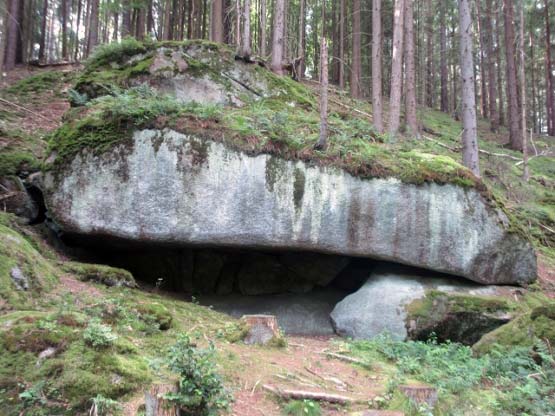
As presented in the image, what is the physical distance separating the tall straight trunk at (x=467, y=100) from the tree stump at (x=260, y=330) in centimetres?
854

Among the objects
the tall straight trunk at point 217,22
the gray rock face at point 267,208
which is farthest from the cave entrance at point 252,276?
the tall straight trunk at point 217,22

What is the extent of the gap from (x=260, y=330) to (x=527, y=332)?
417 centimetres

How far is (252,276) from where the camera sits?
1116 cm

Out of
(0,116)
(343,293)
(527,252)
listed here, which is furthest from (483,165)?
(0,116)

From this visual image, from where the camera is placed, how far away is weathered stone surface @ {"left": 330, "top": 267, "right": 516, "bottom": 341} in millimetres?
9195

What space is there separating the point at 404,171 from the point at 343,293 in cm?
359

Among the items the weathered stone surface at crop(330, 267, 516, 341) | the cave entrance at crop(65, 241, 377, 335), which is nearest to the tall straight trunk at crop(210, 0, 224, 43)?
the cave entrance at crop(65, 241, 377, 335)

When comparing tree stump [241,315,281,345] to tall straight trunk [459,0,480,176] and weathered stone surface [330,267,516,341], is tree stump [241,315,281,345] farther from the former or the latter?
tall straight trunk [459,0,480,176]

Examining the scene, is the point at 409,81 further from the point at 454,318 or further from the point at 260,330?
the point at 260,330

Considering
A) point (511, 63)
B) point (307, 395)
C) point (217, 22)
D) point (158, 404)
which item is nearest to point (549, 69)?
point (511, 63)

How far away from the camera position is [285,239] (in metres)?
9.31

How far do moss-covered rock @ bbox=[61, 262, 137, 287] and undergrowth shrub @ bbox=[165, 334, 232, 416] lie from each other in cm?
422

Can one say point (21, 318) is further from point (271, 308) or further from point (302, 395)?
point (271, 308)

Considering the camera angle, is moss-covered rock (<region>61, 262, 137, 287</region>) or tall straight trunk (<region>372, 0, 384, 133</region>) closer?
Answer: moss-covered rock (<region>61, 262, 137, 287</region>)
